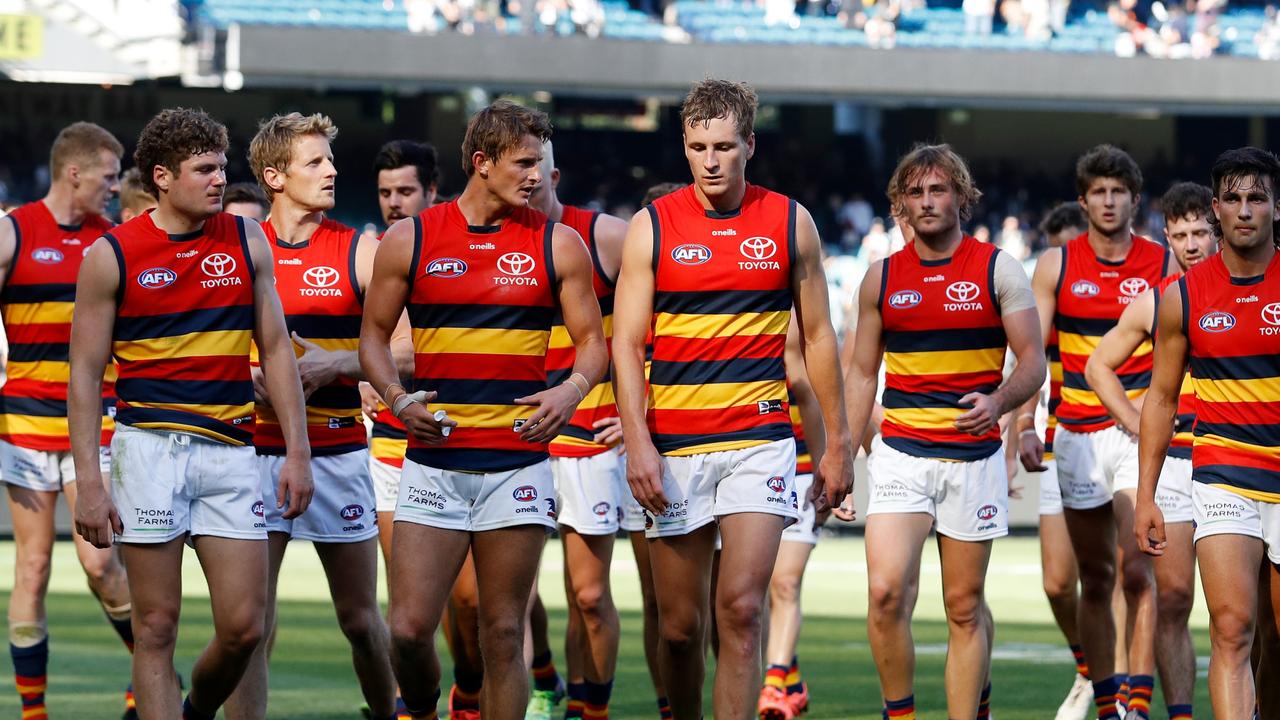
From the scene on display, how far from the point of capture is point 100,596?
8992 millimetres

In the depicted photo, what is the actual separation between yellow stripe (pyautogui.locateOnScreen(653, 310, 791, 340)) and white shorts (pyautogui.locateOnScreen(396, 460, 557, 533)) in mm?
758

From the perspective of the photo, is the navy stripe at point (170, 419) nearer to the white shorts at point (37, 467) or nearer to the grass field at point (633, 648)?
the white shorts at point (37, 467)

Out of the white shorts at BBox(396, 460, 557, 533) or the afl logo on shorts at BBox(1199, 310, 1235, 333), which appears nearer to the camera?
the white shorts at BBox(396, 460, 557, 533)

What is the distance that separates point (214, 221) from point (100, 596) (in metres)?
3.08

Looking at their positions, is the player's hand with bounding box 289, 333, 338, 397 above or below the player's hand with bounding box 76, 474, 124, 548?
above

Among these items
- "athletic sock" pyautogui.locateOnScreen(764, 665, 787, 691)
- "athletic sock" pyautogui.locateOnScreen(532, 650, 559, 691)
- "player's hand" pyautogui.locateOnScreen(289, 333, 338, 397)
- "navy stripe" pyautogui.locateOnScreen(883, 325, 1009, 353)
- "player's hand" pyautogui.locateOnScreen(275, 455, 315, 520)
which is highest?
"navy stripe" pyautogui.locateOnScreen(883, 325, 1009, 353)

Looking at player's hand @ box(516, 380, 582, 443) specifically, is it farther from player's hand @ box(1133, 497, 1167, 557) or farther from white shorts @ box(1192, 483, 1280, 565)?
white shorts @ box(1192, 483, 1280, 565)

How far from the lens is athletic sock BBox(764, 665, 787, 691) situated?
8977 millimetres

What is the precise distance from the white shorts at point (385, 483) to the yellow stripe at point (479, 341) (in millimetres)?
2102

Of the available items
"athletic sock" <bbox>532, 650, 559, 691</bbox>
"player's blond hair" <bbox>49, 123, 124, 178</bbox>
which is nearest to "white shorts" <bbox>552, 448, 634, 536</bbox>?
"athletic sock" <bbox>532, 650, 559, 691</bbox>

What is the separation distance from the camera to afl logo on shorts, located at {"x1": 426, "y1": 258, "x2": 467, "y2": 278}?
21.2ft

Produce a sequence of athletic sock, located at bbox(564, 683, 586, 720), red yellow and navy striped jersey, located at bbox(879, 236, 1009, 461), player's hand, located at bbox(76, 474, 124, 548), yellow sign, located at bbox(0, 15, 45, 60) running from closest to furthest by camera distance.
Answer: player's hand, located at bbox(76, 474, 124, 548) < red yellow and navy striped jersey, located at bbox(879, 236, 1009, 461) < athletic sock, located at bbox(564, 683, 586, 720) < yellow sign, located at bbox(0, 15, 45, 60)

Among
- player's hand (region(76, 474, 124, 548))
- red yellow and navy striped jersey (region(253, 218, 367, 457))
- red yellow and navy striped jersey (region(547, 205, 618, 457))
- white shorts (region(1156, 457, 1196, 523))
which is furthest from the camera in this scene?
red yellow and navy striped jersey (region(547, 205, 618, 457))

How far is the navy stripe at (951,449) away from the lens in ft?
24.8
